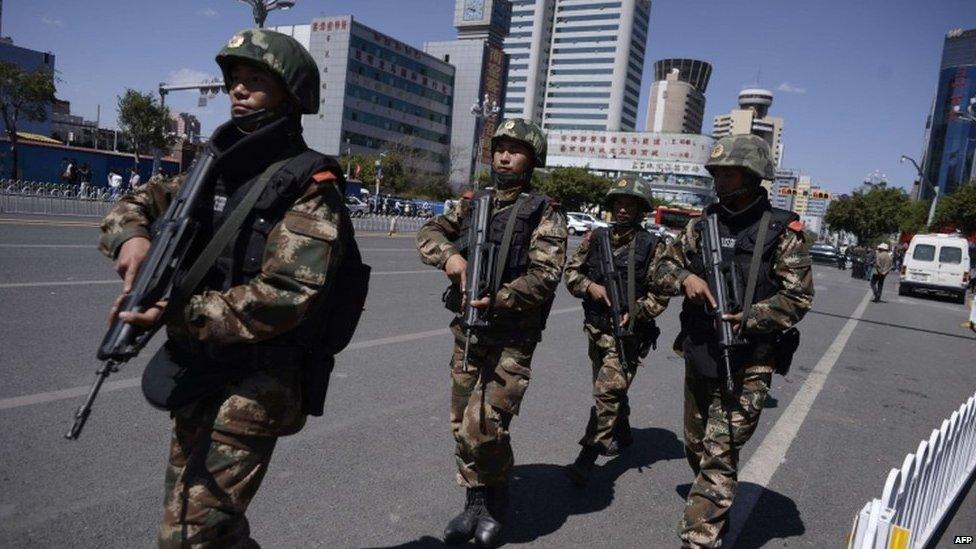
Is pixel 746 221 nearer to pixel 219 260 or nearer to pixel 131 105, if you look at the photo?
pixel 219 260

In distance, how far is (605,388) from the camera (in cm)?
400

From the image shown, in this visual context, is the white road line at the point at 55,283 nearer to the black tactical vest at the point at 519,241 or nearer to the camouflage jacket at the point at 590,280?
the camouflage jacket at the point at 590,280

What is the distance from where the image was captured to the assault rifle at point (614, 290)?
13.4 ft

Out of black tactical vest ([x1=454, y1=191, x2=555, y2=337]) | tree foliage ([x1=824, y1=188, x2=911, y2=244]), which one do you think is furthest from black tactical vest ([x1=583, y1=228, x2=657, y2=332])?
tree foliage ([x1=824, y1=188, x2=911, y2=244])

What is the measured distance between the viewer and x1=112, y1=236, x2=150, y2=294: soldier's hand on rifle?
1.74 m

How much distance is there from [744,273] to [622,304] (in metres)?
1.19

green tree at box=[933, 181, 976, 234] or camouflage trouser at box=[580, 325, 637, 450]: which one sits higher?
green tree at box=[933, 181, 976, 234]

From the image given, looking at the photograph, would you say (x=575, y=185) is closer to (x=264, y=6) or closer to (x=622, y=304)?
(x=264, y=6)

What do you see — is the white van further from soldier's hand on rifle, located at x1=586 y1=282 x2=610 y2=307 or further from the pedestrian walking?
soldier's hand on rifle, located at x1=586 y1=282 x2=610 y2=307

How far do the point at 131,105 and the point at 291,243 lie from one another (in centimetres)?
4149

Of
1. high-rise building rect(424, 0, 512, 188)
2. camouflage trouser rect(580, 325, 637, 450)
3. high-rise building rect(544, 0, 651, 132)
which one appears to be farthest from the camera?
high-rise building rect(544, 0, 651, 132)

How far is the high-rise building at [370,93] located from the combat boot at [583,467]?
2605 inches

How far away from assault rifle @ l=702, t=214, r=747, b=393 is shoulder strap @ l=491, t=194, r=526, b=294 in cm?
91

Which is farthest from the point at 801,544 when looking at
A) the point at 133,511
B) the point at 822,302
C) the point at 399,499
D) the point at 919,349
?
the point at 822,302
